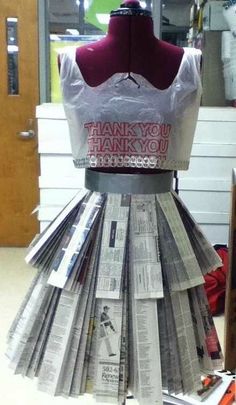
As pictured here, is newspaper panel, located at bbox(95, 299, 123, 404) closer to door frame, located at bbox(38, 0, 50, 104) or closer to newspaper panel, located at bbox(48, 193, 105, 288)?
newspaper panel, located at bbox(48, 193, 105, 288)

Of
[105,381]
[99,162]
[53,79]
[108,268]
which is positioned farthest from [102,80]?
[53,79]

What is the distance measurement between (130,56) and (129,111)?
14 centimetres

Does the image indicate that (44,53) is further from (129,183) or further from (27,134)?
(129,183)

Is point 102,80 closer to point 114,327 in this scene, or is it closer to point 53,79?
point 114,327

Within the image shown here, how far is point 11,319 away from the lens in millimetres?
2658

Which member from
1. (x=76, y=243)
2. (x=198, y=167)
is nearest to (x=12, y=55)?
(x=198, y=167)

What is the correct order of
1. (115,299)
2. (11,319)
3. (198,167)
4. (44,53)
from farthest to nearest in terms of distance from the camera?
(44,53) < (198,167) < (11,319) < (115,299)

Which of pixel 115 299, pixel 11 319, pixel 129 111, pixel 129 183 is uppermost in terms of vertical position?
pixel 129 111

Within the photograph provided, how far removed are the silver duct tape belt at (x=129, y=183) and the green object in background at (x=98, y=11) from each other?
92.0 inches

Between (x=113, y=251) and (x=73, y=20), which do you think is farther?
(x=73, y=20)

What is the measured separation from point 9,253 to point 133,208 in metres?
2.62

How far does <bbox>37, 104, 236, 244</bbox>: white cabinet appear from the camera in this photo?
9.09 ft

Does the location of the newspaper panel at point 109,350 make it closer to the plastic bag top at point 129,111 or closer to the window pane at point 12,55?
the plastic bag top at point 129,111

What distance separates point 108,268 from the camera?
4.04ft
